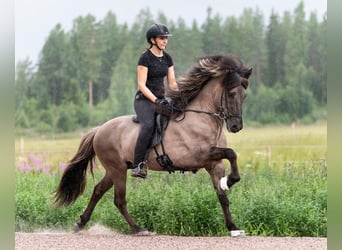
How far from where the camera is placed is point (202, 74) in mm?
7957

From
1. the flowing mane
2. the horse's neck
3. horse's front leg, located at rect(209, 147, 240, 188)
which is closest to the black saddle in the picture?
the flowing mane

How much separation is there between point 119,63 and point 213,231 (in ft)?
24.0

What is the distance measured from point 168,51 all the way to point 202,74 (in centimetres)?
742

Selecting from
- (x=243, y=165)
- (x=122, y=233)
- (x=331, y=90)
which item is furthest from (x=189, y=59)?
(x=331, y=90)

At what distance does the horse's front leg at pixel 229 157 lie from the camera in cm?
738

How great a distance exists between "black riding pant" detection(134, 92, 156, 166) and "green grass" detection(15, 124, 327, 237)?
1.32m

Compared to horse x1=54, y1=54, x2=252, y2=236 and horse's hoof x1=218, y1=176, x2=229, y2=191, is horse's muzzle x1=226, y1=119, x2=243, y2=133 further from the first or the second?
horse's hoof x1=218, y1=176, x2=229, y2=191

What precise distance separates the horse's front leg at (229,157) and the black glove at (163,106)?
686mm

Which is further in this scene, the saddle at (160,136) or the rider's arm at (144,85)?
the saddle at (160,136)

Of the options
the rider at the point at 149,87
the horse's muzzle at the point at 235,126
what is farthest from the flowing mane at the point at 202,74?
the horse's muzzle at the point at 235,126

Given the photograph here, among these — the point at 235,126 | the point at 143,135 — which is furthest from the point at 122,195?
the point at 235,126

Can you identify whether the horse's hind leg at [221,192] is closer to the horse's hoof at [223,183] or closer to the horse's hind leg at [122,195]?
the horse's hoof at [223,183]

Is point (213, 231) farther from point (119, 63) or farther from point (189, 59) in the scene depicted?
point (119, 63)

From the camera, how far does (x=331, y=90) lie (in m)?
4.95
